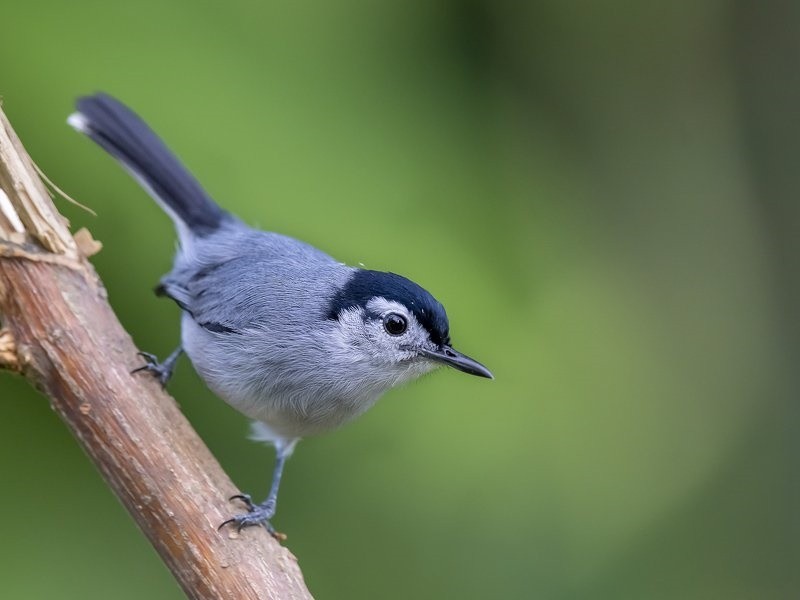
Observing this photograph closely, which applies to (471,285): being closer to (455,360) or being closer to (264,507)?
(455,360)

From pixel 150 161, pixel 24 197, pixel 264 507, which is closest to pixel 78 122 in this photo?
pixel 150 161

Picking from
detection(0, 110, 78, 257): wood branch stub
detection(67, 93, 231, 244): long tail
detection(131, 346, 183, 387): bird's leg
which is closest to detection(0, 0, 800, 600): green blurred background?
detection(67, 93, 231, 244): long tail

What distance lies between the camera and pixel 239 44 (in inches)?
87.6

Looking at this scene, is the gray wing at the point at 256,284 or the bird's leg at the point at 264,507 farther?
the gray wing at the point at 256,284

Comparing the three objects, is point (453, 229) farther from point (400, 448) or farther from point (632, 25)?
point (632, 25)

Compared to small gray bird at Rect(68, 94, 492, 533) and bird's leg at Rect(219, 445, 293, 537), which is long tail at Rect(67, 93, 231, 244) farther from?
bird's leg at Rect(219, 445, 293, 537)

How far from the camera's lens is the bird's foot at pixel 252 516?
1615 millimetres

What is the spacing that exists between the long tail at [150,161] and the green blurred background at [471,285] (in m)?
0.03

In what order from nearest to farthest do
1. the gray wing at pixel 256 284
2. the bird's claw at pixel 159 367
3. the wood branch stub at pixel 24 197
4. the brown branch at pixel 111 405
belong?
1. the brown branch at pixel 111 405
2. the wood branch stub at pixel 24 197
3. the bird's claw at pixel 159 367
4. the gray wing at pixel 256 284

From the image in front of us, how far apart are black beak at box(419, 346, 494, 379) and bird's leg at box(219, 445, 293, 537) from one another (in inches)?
17.5

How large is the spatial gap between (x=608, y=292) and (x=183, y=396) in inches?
49.6

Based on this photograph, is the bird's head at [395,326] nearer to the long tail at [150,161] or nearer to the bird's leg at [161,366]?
the bird's leg at [161,366]

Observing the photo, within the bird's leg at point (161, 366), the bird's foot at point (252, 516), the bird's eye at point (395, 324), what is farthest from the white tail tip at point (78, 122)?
the bird's foot at point (252, 516)

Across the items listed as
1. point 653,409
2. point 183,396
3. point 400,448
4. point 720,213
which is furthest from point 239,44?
point 720,213
